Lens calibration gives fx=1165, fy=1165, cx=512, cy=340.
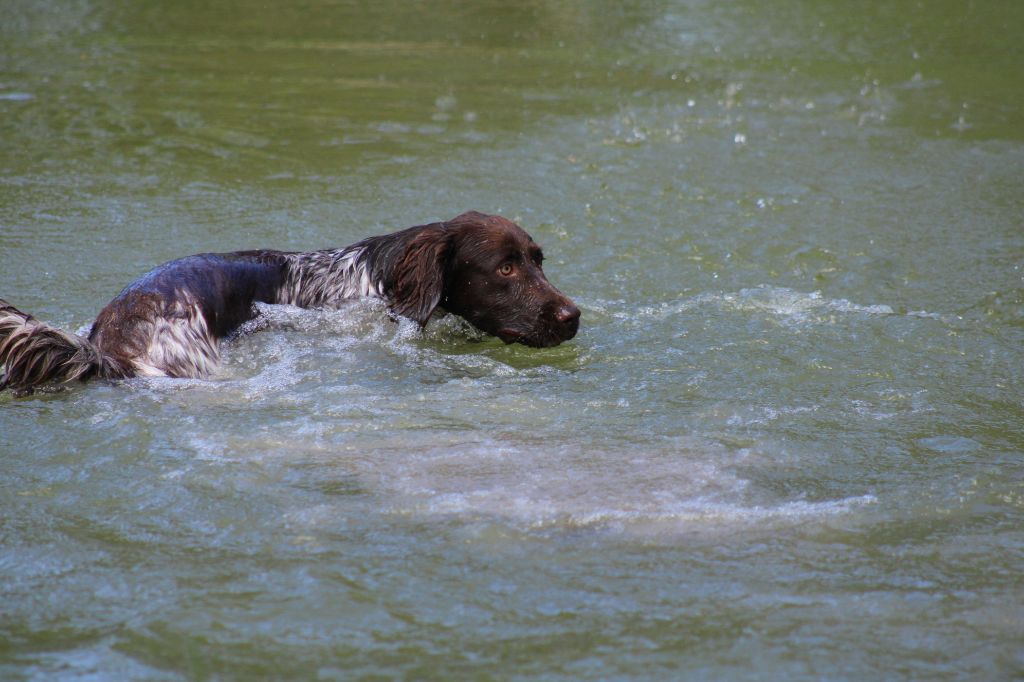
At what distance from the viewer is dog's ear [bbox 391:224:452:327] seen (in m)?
6.74

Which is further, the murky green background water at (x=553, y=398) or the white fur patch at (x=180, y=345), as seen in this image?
the white fur patch at (x=180, y=345)

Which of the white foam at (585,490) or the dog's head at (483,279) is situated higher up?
the dog's head at (483,279)

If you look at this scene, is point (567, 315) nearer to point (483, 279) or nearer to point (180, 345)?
point (483, 279)

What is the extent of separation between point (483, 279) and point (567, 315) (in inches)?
23.2

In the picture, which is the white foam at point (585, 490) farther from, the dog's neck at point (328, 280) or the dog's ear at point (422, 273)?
the dog's neck at point (328, 280)

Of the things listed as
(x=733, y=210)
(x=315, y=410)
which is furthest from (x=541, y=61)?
(x=315, y=410)

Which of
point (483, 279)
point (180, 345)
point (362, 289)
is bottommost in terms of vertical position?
point (180, 345)

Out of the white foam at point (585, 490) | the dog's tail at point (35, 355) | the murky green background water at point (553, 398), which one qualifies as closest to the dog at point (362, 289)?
the murky green background water at point (553, 398)

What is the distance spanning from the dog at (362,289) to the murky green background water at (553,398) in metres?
0.16

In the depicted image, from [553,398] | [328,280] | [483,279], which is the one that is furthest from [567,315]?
[328,280]

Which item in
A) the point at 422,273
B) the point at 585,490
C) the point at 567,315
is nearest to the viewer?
the point at 585,490

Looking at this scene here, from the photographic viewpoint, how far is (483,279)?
6828mm

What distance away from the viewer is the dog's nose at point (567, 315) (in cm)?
656

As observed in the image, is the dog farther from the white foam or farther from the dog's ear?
the white foam
